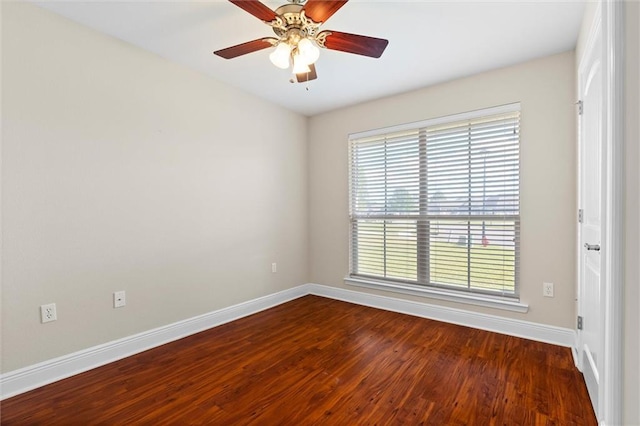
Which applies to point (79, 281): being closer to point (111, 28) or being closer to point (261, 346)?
point (261, 346)

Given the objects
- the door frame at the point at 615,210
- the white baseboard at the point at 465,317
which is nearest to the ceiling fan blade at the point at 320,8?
the door frame at the point at 615,210

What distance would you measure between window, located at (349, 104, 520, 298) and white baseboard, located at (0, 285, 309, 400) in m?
1.68

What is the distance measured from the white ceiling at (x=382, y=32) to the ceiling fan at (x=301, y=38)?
11.1 inches

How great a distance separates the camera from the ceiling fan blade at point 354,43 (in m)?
1.82

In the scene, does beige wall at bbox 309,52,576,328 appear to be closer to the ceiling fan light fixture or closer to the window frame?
the window frame

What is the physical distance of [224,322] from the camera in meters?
3.14

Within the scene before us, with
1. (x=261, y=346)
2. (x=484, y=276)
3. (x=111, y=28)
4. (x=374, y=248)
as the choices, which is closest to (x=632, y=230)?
(x=484, y=276)

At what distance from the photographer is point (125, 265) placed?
2.43 metres

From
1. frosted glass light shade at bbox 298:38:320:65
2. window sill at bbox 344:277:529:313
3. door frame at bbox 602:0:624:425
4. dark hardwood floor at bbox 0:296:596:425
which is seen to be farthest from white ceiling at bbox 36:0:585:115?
dark hardwood floor at bbox 0:296:596:425

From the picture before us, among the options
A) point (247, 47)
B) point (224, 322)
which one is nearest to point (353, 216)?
point (224, 322)

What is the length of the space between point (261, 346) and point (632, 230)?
2.51 meters

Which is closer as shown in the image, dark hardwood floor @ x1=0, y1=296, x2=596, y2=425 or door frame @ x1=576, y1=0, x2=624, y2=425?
door frame @ x1=576, y1=0, x2=624, y2=425

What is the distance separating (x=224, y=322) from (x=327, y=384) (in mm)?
1555

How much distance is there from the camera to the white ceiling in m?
2.00
